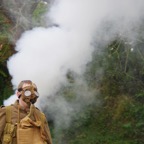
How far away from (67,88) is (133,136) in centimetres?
185

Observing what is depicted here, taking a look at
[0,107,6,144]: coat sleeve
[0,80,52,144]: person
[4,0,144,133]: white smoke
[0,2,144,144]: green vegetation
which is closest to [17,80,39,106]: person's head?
[0,80,52,144]: person

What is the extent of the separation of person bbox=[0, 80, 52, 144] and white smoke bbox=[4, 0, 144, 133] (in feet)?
12.9

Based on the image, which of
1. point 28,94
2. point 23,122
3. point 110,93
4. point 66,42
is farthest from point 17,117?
point 110,93

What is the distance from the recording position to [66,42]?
829 centimetres

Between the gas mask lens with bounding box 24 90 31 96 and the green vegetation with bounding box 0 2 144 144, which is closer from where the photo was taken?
the gas mask lens with bounding box 24 90 31 96

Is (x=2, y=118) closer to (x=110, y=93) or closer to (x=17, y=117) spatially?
(x=17, y=117)

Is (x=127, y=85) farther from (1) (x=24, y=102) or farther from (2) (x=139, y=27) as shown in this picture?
(1) (x=24, y=102)

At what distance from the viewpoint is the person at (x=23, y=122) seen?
352cm

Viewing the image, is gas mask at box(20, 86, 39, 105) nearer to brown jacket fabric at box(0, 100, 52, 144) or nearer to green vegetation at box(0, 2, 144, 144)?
brown jacket fabric at box(0, 100, 52, 144)

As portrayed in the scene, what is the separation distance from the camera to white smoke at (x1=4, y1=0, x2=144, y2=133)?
7875 mm

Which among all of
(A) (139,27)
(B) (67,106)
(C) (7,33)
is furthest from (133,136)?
(C) (7,33)

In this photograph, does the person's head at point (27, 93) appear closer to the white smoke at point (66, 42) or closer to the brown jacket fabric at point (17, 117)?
the brown jacket fabric at point (17, 117)

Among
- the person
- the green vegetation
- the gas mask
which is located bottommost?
the person

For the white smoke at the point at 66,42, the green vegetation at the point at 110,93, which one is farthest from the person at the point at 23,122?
the green vegetation at the point at 110,93
